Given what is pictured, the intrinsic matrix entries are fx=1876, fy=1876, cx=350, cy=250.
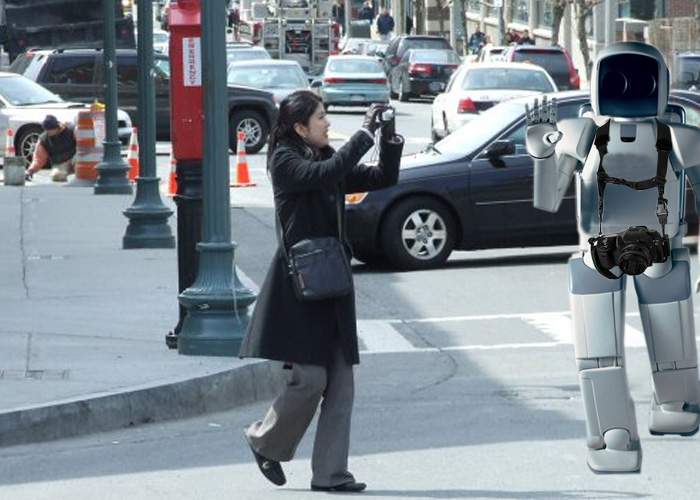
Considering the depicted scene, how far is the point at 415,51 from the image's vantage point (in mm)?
53000

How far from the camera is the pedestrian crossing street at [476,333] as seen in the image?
12.6 metres

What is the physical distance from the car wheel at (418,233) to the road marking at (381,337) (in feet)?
9.00

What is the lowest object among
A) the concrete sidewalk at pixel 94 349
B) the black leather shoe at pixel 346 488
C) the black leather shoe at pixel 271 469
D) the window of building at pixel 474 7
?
the concrete sidewalk at pixel 94 349

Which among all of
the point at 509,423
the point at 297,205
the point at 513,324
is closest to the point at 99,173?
the point at 513,324

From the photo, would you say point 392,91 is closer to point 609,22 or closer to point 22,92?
point 609,22

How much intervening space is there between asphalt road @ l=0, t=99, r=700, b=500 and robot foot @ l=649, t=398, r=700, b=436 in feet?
7.30

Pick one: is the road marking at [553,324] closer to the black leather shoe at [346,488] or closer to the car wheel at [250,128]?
the black leather shoe at [346,488]

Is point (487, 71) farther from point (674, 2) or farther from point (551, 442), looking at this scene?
point (551, 442)

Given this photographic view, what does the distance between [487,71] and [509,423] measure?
955 inches

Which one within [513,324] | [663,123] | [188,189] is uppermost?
[663,123]

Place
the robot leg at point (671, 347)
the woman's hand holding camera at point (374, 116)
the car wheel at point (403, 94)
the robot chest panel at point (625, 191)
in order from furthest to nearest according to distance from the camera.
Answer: the car wheel at point (403, 94)
the woman's hand holding camera at point (374, 116)
the robot leg at point (671, 347)
the robot chest panel at point (625, 191)

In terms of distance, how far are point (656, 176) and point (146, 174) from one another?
14.3 metres

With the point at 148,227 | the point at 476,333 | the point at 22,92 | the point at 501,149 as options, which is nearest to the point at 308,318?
the point at 476,333

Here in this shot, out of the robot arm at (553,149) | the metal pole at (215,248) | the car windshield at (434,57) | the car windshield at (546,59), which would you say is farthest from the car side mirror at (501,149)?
the car windshield at (434,57)
